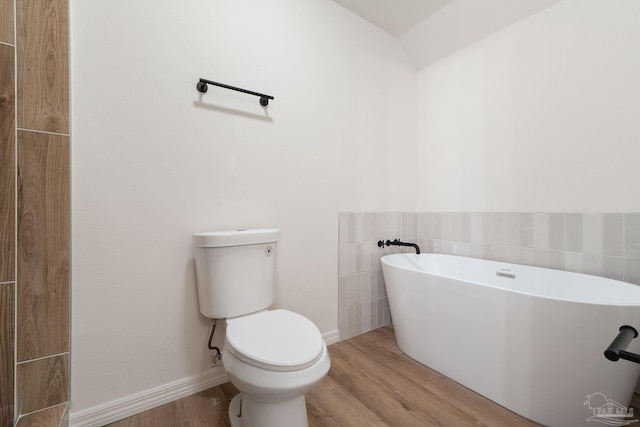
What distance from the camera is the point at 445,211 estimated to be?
7.24ft

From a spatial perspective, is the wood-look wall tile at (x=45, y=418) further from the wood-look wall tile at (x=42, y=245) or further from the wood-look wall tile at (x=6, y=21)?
the wood-look wall tile at (x=6, y=21)

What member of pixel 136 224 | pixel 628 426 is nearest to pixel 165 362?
pixel 136 224

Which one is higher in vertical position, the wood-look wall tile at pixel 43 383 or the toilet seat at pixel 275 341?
the toilet seat at pixel 275 341

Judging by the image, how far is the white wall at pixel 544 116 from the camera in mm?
1406

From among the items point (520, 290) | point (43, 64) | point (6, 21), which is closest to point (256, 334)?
point (43, 64)

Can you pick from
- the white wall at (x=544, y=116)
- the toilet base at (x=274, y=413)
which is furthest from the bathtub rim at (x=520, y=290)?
the toilet base at (x=274, y=413)

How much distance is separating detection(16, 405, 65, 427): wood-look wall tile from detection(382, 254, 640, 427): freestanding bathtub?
→ 1679mm

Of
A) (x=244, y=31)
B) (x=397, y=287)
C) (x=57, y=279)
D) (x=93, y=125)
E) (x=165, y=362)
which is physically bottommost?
(x=165, y=362)

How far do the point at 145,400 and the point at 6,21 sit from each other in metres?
1.60

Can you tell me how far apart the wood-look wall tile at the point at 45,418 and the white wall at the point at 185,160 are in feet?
0.22

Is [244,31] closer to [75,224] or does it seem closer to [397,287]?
[75,224]

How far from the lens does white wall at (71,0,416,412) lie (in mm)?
1120

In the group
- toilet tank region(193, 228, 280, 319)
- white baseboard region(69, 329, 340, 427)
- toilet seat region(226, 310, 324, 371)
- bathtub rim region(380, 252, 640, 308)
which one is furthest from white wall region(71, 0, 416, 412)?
bathtub rim region(380, 252, 640, 308)

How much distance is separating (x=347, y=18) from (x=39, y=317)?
Answer: 2.40 metres
